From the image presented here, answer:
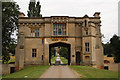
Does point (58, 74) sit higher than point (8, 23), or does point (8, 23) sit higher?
point (8, 23)

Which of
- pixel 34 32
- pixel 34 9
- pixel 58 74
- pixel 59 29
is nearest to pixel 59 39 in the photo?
pixel 59 29

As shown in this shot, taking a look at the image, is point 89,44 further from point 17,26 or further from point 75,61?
point 17,26

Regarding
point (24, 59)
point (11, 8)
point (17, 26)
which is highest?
point (11, 8)

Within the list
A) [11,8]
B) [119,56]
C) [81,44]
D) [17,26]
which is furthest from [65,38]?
[119,56]

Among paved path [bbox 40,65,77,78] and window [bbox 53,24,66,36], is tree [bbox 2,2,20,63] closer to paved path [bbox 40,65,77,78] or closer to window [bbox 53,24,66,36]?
window [bbox 53,24,66,36]

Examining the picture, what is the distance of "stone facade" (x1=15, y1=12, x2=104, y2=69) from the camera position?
3288cm

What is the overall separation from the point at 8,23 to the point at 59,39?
13.0 m

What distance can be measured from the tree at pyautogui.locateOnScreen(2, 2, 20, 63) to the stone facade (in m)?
1.98

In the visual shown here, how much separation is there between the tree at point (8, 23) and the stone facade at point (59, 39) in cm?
198

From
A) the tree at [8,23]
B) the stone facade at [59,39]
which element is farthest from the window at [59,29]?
the tree at [8,23]

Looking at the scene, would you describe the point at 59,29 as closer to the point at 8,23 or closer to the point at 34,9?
the point at 8,23

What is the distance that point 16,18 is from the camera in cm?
3534

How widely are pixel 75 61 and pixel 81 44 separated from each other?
4.55m

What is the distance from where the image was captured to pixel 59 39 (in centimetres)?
3334
